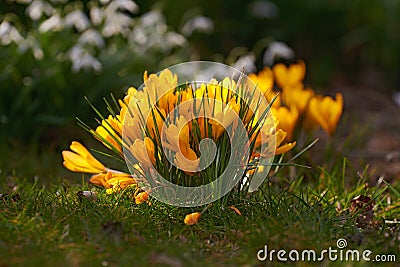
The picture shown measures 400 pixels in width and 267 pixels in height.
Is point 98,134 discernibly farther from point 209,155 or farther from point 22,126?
point 22,126

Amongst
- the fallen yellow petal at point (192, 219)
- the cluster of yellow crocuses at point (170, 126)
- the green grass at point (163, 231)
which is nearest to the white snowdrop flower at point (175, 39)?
the cluster of yellow crocuses at point (170, 126)

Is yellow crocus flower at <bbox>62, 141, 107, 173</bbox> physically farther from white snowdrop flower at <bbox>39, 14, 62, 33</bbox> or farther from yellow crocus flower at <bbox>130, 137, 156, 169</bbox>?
white snowdrop flower at <bbox>39, 14, 62, 33</bbox>

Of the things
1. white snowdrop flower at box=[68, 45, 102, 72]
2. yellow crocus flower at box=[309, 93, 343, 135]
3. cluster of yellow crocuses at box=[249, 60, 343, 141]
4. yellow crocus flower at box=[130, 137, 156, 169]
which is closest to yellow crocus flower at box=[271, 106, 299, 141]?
cluster of yellow crocuses at box=[249, 60, 343, 141]

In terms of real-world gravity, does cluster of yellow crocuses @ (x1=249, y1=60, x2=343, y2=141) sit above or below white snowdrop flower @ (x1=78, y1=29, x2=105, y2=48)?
below

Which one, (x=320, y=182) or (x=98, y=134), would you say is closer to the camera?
(x=98, y=134)

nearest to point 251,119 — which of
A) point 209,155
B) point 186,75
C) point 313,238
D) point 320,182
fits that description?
point 209,155

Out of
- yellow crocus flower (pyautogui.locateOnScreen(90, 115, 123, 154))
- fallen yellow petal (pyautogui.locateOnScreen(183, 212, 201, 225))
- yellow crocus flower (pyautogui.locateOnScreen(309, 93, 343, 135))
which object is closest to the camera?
fallen yellow petal (pyautogui.locateOnScreen(183, 212, 201, 225))

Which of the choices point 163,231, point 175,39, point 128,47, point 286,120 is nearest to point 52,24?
point 128,47
